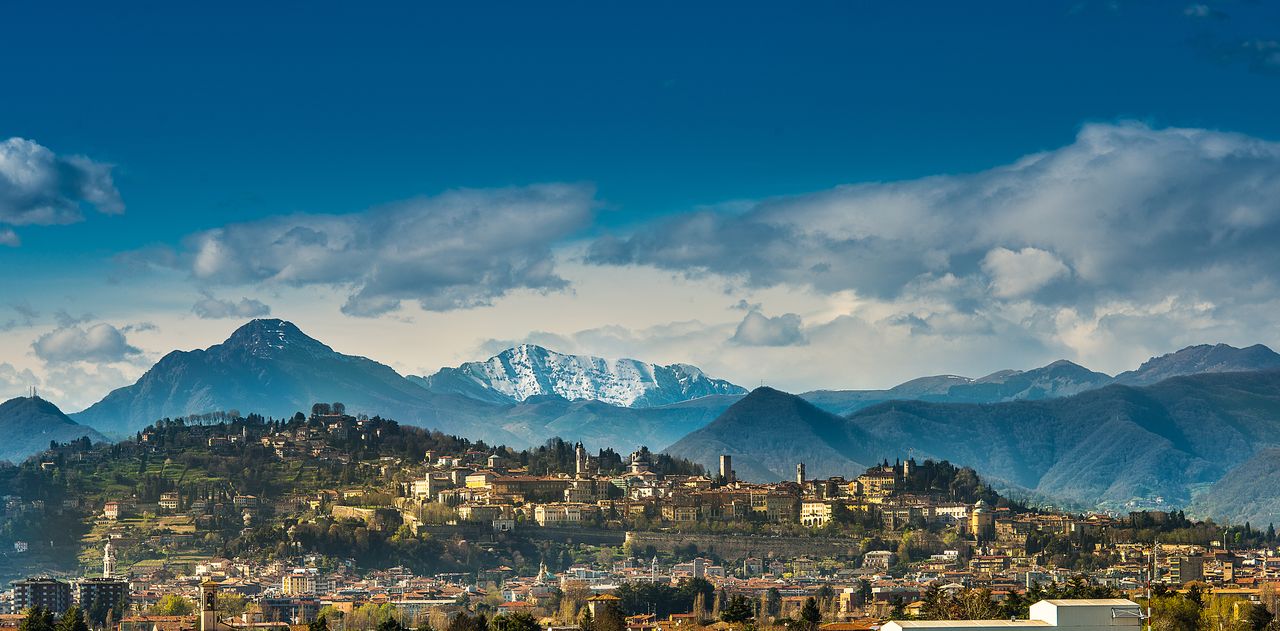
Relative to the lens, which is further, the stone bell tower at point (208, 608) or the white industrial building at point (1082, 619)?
the stone bell tower at point (208, 608)

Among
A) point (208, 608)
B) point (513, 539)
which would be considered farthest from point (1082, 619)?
point (513, 539)

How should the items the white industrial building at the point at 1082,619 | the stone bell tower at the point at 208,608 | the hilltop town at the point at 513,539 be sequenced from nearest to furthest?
the white industrial building at the point at 1082,619 < the stone bell tower at the point at 208,608 < the hilltop town at the point at 513,539

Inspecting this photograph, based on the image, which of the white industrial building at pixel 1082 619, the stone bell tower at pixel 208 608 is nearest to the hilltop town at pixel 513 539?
the stone bell tower at pixel 208 608

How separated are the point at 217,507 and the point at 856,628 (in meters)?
73.9

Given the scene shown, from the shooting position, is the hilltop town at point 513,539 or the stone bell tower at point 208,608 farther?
the hilltop town at point 513,539

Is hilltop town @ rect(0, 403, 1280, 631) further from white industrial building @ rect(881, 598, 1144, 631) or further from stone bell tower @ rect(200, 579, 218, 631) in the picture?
white industrial building @ rect(881, 598, 1144, 631)

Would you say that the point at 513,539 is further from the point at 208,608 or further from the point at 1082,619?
the point at 1082,619

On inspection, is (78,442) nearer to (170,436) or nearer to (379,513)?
(170,436)

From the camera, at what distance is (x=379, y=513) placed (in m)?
129

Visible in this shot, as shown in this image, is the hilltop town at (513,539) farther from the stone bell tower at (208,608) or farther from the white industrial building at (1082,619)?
the white industrial building at (1082,619)

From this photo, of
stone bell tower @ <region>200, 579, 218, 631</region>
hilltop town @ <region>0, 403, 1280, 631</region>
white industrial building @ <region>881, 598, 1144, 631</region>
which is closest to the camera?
white industrial building @ <region>881, 598, 1144, 631</region>

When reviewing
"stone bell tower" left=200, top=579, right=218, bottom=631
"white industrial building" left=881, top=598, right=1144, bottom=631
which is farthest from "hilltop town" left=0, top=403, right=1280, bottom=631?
"white industrial building" left=881, top=598, right=1144, bottom=631

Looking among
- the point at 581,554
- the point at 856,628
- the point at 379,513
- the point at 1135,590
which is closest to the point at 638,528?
the point at 581,554

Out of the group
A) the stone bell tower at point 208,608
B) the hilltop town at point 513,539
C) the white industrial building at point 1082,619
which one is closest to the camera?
the white industrial building at point 1082,619
